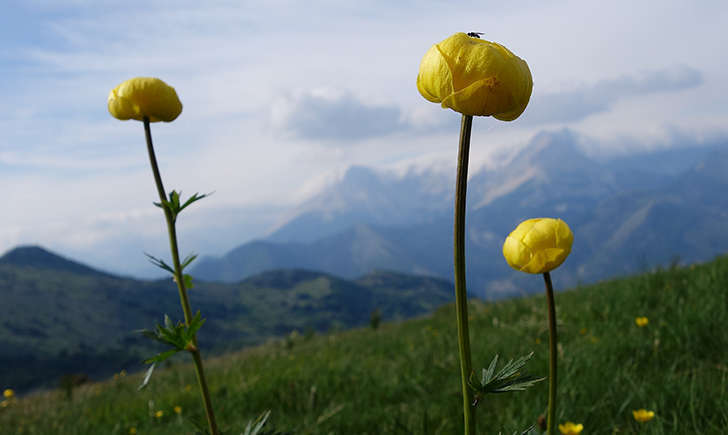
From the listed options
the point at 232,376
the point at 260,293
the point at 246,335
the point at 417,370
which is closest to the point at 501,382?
the point at 417,370

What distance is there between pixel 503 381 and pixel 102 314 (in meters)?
163

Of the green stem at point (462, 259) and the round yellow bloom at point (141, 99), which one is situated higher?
the round yellow bloom at point (141, 99)

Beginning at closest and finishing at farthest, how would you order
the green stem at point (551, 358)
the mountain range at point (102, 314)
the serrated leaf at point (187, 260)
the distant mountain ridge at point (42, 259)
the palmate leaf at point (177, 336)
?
the green stem at point (551, 358) < the palmate leaf at point (177, 336) < the serrated leaf at point (187, 260) < the mountain range at point (102, 314) < the distant mountain ridge at point (42, 259)

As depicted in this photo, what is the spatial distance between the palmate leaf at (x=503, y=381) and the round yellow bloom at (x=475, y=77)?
21.3 inches

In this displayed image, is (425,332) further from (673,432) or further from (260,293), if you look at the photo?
(260,293)

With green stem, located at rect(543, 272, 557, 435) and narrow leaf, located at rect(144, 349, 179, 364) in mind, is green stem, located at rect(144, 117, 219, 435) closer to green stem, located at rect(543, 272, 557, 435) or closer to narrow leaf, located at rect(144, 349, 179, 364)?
narrow leaf, located at rect(144, 349, 179, 364)

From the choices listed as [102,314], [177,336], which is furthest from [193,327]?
[102,314]

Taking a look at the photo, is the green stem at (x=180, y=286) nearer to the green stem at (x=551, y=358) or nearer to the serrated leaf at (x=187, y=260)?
the serrated leaf at (x=187, y=260)

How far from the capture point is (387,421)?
9.09ft

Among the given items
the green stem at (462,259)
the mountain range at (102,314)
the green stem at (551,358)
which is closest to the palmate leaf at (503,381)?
the green stem at (462,259)

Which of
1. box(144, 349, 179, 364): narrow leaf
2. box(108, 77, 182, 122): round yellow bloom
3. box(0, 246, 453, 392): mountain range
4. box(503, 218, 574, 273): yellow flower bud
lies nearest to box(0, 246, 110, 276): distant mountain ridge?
box(0, 246, 453, 392): mountain range

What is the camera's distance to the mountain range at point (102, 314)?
9788cm

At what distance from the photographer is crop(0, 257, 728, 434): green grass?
7.99 ft

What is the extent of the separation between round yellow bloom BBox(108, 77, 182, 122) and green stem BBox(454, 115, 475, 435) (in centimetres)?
125
